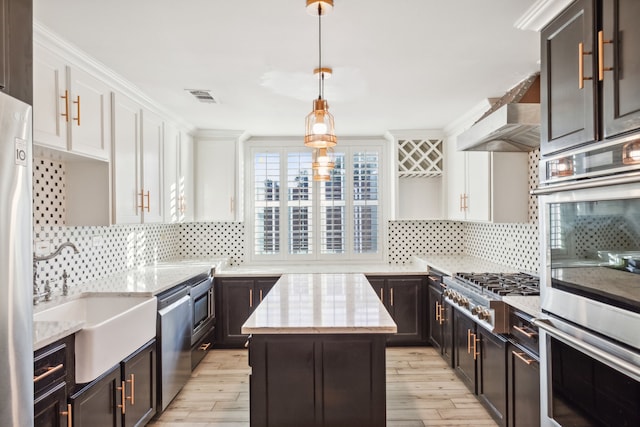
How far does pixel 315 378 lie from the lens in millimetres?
2178

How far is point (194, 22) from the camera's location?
2.11 meters

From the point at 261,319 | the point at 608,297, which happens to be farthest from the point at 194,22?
the point at 608,297

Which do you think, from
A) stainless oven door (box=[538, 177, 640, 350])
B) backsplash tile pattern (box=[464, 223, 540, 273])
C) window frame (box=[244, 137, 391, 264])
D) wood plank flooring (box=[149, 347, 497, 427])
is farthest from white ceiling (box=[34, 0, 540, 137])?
wood plank flooring (box=[149, 347, 497, 427])

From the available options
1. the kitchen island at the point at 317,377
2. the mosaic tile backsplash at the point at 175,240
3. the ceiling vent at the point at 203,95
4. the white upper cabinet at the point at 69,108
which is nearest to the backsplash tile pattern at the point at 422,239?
the mosaic tile backsplash at the point at 175,240

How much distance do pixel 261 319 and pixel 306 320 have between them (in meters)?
0.26

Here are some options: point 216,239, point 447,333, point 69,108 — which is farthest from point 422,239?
point 69,108

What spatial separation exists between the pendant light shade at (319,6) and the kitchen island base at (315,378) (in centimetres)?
162

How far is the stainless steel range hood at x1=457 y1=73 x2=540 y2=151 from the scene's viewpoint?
7.84ft

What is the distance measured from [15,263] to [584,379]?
2138 mm

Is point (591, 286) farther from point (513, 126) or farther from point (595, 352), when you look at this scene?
point (513, 126)

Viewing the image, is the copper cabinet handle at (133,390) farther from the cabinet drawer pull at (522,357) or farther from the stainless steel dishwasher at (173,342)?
the cabinet drawer pull at (522,357)

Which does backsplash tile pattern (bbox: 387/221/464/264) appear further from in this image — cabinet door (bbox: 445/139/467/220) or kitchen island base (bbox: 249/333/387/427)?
kitchen island base (bbox: 249/333/387/427)

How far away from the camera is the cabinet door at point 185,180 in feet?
13.9

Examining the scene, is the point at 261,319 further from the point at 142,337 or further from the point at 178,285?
the point at 178,285
